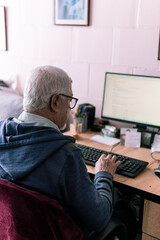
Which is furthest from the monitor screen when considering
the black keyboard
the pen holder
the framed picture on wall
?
the framed picture on wall

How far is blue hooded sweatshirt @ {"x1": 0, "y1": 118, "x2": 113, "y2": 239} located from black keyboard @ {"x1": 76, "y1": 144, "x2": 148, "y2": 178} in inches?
15.8

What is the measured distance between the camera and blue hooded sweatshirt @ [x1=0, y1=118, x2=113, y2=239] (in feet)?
3.33

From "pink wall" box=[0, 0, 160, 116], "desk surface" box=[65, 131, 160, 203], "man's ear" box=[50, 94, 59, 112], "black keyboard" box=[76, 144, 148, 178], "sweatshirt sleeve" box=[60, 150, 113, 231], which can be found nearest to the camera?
"sweatshirt sleeve" box=[60, 150, 113, 231]

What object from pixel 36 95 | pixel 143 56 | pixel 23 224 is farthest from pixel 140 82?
pixel 23 224

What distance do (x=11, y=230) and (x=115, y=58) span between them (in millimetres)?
1550

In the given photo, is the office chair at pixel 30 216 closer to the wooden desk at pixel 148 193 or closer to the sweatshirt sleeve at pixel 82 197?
the sweatshirt sleeve at pixel 82 197

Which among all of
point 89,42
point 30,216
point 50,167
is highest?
point 89,42

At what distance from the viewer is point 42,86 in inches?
44.4

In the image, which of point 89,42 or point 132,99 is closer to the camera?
point 132,99

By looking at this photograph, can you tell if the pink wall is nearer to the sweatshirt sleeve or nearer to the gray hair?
the gray hair

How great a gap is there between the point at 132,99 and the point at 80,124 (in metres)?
0.44

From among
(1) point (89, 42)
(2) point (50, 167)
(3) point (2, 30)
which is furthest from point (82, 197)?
(3) point (2, 30)

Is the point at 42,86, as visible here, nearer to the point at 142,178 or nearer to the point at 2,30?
the point at 142,178

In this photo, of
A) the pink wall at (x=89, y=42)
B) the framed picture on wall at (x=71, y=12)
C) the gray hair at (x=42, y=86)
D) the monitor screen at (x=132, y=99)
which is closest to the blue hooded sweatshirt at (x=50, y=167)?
the gray hair at (x=42, y=86)
